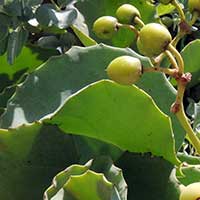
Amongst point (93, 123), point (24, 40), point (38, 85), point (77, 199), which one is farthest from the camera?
point (24, 40)

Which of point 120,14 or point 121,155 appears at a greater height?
point 120,14

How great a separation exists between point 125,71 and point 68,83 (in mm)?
220

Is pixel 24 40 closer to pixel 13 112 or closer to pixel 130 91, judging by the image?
pixel 13 112

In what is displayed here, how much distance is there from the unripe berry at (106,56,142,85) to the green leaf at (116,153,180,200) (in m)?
0.15

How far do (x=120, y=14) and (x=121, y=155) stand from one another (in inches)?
7.7

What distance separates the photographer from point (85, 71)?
970mm

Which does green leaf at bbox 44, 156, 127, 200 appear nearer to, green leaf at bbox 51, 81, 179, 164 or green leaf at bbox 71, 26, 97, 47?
green leaf at bbox 51, 81, 179, 164

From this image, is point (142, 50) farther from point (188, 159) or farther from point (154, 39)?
point (188, 159)

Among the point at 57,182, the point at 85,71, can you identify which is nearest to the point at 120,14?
the point at 85,71

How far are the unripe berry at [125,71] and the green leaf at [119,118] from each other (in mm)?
66

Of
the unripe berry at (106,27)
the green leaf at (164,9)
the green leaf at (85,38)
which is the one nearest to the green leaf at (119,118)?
the unripe berry at (106,27)

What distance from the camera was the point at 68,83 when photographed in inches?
38.5

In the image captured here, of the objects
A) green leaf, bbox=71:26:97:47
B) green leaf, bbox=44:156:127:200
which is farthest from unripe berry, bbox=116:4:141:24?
green leaf, bbox=44:156:127:200

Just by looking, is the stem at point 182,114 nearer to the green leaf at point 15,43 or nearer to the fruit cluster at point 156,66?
the fruit cluster at point 156,66
